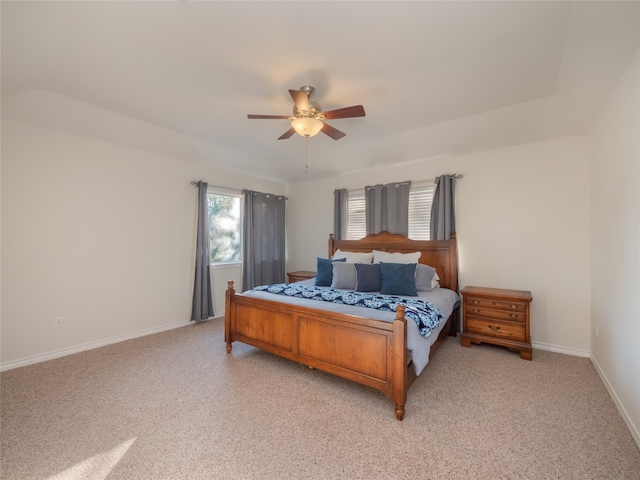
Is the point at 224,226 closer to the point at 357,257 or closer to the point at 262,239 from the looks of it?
the point at 262,239

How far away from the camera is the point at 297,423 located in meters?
1.95

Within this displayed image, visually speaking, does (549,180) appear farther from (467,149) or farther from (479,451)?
(479,451)

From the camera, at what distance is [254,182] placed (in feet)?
17.2

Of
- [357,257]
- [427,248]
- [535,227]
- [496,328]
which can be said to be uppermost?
[535,227]

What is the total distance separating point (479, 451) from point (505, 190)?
306 cm

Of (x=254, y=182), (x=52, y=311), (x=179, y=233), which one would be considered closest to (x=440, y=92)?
(x=254, y=182)

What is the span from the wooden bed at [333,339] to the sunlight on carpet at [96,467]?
1377 mm

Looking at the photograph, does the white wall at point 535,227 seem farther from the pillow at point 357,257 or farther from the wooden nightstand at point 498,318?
the pillow at point 357,257

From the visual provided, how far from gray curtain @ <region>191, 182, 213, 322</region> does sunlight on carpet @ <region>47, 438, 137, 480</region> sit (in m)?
2.61

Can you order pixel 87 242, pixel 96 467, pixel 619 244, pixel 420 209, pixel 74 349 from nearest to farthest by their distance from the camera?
pixel 96 467
pixel 619 244
pixel 74 349
pixel 87 242
pixel 420 209

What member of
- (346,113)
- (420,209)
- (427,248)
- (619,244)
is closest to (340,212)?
(420,209)

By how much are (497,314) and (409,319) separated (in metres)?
1.64

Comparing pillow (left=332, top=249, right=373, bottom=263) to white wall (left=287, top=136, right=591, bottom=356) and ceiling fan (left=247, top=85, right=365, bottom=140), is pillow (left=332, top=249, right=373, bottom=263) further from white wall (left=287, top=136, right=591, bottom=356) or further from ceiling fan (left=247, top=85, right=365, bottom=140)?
ceiling fan (left=247, top=85, right=365, bottom=140)

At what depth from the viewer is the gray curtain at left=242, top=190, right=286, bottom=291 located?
491 centimetres
